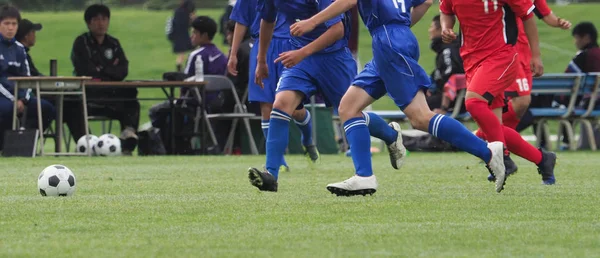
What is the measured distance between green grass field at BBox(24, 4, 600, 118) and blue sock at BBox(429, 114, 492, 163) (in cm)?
2490

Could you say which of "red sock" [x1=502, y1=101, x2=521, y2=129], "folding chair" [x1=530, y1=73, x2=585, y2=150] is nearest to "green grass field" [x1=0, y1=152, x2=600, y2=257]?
"red sock" [x1=502, y1=101, x2=521, y2=129]

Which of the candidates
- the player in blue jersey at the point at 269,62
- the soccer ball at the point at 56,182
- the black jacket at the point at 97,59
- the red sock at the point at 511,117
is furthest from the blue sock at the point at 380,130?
the black jacket at the point at 97,59

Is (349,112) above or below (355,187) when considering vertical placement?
above

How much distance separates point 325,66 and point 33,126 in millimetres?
8461

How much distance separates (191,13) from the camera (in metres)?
32.4

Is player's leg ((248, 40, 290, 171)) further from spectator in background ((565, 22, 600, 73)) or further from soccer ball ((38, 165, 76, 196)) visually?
spectator in background ((565, 22, 600, 73))

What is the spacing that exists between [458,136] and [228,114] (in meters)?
8.88

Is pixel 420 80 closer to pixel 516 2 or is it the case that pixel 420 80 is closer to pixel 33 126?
pixel 516 2

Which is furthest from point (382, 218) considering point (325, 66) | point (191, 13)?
point (191, 13)

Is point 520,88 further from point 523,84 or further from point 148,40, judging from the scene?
point 148,40

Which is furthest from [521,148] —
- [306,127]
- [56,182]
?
[56,182]

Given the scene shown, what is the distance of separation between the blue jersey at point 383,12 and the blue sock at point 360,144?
626 millimetres

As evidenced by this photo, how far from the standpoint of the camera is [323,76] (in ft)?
30.2

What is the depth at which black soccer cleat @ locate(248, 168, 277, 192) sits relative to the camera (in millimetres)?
8547
